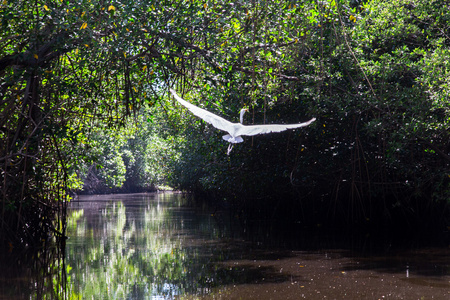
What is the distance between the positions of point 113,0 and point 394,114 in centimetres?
522

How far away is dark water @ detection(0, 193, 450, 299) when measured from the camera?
6012 mm

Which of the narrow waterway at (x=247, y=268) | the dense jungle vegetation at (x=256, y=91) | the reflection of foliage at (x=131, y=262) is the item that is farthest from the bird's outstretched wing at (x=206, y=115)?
the reflection of foliage at (x=131, y=262)

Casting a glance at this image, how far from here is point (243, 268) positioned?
739 cm

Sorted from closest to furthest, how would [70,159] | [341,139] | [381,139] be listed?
[70,159], [381,139], [341,139]

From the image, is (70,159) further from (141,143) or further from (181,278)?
(141,143)

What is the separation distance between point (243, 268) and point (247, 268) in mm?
59

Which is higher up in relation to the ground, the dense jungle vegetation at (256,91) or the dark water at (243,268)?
the dense jungle vegetation at (256,91)

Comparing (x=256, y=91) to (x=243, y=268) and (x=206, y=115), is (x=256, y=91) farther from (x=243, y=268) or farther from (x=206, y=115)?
(x=206, y=115)

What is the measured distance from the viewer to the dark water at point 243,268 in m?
6.01

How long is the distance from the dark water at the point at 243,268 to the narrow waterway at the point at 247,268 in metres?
0.01

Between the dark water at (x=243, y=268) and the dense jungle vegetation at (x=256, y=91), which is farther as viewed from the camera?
the dense jungle vegetation at (x=256, y=91)

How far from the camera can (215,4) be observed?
691 cm

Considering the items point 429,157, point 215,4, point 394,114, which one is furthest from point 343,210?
point 215,4

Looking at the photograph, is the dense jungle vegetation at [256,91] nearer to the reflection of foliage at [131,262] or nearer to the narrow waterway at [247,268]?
the reflection of foliage at [131,262]
